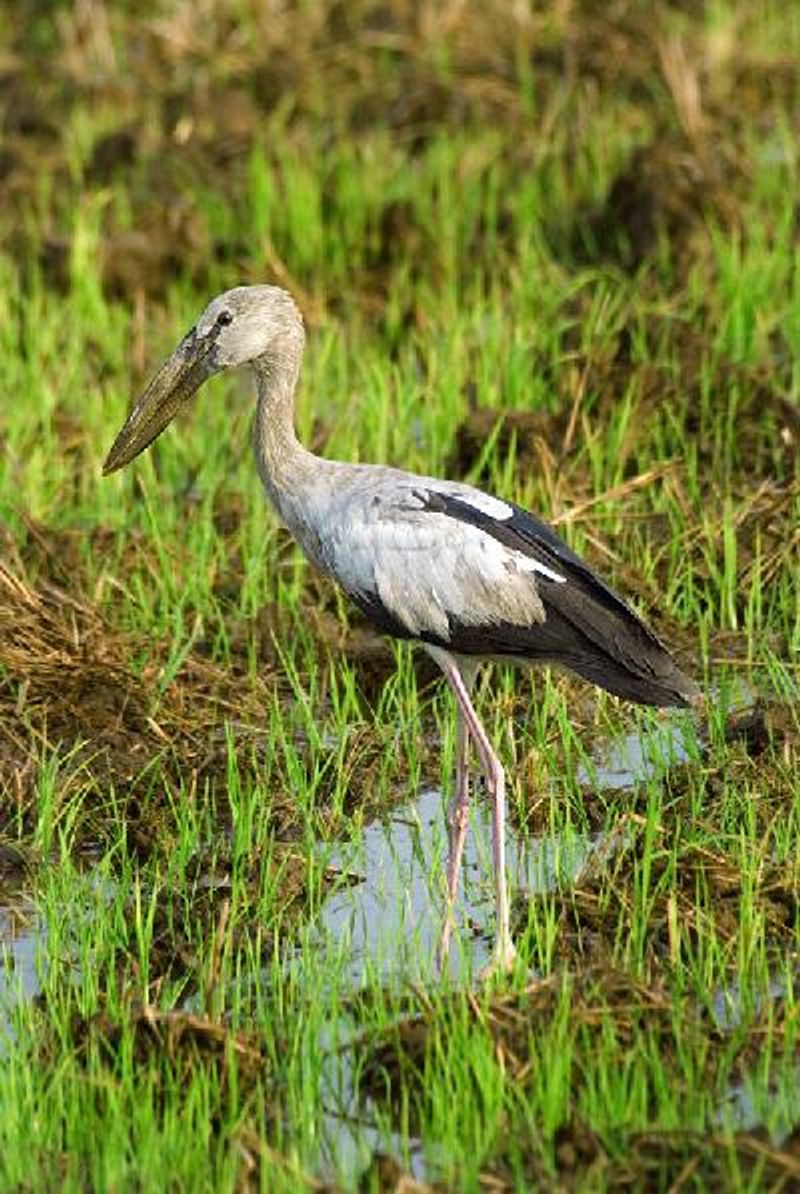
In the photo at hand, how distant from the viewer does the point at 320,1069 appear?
516 cm

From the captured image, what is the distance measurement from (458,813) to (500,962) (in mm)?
870

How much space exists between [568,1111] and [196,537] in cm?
344

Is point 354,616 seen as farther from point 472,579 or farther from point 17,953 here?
point 17,953

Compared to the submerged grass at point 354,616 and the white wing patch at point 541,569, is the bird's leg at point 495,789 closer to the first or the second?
the submerged grass at point 354,616

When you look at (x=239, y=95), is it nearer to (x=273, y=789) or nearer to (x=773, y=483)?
(x=773, y=483)

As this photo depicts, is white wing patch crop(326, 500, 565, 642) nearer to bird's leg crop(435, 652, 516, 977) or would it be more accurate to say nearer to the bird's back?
the bird's back

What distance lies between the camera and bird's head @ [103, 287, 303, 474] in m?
6.84

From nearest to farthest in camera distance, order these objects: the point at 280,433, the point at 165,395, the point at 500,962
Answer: the point at 500,962 < the point at 280,433 < the point at 165,395

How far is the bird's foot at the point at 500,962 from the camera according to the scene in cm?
548

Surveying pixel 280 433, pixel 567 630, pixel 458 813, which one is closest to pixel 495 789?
pixel 458 813

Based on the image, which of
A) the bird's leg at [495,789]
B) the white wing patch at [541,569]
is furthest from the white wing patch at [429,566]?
the bird's leg at [495,789]

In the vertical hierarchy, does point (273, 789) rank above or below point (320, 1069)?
above

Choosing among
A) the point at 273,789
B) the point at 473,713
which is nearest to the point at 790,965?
the point at 473,713

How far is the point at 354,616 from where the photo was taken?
7742 mm
